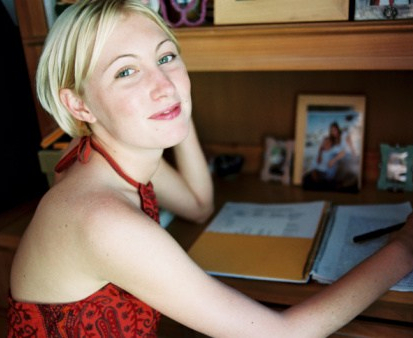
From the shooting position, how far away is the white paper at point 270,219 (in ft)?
4.18

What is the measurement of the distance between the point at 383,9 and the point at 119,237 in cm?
74

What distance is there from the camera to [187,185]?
4.58 feet

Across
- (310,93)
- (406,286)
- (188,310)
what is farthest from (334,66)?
(188,310)

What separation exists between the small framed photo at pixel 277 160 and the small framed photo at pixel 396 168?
28 centimetres

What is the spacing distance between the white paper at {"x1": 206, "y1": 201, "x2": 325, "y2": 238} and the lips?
459 millimetres

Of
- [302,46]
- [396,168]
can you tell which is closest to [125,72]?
[302,46]

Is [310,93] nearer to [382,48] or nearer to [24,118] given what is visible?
[382,48]

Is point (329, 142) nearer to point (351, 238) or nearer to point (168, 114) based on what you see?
point (351, 238)

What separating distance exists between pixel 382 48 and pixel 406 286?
51 cm

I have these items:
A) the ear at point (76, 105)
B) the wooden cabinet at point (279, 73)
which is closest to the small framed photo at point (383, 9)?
the wooden cabinet at point (279, 73)

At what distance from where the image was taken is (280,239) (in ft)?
4.05

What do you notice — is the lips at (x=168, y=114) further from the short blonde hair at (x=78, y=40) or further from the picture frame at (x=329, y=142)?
the picture frame at (x=329, y=142)

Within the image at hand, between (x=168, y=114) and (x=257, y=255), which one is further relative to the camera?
(x=257, y=255)

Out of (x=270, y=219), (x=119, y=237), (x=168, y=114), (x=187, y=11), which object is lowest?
(x=270, y=219)
